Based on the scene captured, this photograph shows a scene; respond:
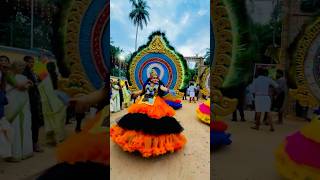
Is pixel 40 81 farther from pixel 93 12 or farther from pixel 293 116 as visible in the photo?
pixel 293 116

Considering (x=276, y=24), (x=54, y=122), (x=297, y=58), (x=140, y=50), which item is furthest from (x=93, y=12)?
(x=140, y=50)

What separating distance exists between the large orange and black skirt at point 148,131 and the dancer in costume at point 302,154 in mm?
1571

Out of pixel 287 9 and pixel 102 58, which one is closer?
pixel 287 9

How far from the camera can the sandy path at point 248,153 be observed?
2.34 metres

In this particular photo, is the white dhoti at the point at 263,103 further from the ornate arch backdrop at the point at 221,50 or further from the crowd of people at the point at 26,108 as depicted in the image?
the crowd of people at the point at 26,108

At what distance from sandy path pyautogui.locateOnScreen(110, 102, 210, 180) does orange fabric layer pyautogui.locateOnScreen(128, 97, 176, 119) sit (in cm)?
23

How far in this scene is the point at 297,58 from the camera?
2.31 metres

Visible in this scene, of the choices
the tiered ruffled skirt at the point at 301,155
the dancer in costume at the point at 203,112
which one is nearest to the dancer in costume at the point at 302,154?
the tiered ruffled skirt at the point at 301,155

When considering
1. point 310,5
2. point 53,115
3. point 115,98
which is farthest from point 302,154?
point 115,98

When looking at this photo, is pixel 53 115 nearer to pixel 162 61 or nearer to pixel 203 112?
pixel 203 112

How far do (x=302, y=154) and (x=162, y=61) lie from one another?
4.47 m

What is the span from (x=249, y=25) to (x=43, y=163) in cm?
175

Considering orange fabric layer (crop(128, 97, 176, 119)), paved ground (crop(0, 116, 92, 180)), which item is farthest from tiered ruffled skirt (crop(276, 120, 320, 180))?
orange fabric layer (crop(128, 97, 176, 119))

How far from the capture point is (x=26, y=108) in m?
2.38
